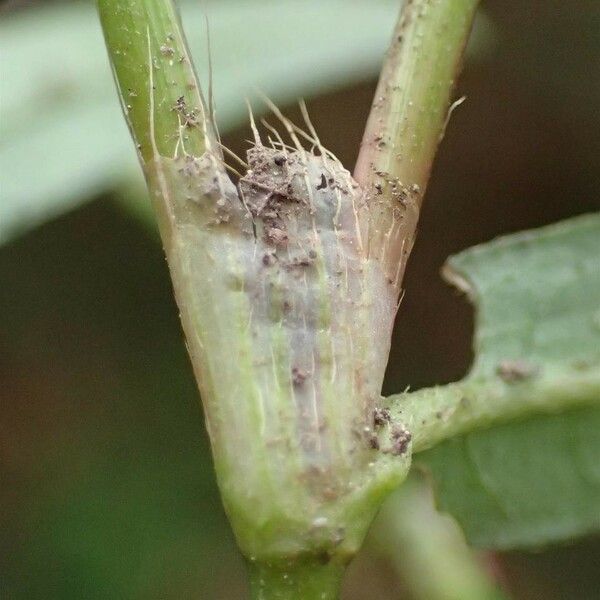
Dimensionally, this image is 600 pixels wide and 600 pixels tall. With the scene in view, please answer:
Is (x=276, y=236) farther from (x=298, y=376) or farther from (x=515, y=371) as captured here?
(x=515, y=371)

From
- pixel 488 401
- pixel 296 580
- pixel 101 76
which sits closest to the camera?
pixel 296 580

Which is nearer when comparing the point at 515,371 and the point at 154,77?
the point at 154,77

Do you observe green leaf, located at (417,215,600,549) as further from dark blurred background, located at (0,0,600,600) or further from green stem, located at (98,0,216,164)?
dark blurred background, located at (0,0,600,600)

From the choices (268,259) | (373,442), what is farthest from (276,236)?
(373,442)

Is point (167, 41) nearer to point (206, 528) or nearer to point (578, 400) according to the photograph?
point (578, 400)

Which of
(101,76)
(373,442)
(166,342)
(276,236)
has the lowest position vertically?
(166,342)

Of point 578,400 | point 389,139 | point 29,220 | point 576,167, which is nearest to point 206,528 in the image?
point 29,220

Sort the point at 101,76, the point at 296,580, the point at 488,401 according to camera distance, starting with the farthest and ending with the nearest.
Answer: the point at 101,76 < the point at 488,401 < the point at 296,580
